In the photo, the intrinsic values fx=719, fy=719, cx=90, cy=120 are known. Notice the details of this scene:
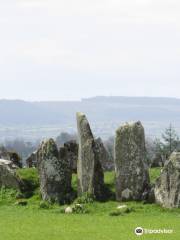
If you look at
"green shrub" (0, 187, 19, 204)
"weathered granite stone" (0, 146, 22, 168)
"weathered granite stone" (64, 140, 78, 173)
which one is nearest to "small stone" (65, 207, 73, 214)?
"green shrub" (0, 187, 19, 204)

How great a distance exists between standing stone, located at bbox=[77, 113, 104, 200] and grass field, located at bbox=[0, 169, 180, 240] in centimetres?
132

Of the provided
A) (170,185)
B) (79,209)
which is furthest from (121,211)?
(170,185)

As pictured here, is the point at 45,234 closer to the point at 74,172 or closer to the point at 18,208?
the point at 18,208

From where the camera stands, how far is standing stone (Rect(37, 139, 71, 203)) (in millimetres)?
42688

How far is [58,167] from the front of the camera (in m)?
43.2

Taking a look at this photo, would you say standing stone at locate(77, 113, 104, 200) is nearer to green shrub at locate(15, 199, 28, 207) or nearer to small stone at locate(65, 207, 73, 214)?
green shrub at locate(15, 199, 28, 207)

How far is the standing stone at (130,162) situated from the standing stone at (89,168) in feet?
4.03

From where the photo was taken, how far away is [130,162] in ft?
137

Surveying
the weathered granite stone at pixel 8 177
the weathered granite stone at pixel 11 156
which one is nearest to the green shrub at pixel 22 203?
the weathered granite stone at pixel 8 177

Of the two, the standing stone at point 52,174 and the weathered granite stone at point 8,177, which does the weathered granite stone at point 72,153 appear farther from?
the standing stone at point 52,174

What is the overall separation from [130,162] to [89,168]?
2.49 m

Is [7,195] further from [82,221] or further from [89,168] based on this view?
[82,221]

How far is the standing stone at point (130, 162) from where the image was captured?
41.5 m

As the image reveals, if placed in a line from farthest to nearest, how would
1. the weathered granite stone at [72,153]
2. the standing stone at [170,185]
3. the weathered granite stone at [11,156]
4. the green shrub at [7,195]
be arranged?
1. the weathered granite stone at [11,156]
2. the weathered granite stone at [72,153]
3. the green shrub at [7,195]
4. the standing stone at [170,185]
